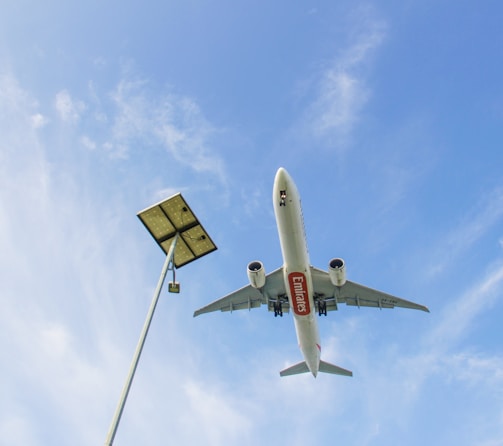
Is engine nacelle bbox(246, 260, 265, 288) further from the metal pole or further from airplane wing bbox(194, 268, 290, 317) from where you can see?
the metal pole

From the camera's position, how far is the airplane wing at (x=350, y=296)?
31109mm

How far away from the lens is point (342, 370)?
37.2 metres

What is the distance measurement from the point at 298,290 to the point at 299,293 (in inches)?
11.6

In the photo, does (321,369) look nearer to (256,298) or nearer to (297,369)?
(297,369)

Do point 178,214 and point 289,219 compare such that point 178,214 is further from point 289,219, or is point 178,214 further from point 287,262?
point 287,262

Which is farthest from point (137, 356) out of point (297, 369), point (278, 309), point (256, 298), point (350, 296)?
point (297, 369)

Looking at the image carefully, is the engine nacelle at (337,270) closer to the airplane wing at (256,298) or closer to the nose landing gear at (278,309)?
the airplane wing at (256,298)

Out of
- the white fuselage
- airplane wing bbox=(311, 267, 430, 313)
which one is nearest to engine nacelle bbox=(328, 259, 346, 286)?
the white fuselage

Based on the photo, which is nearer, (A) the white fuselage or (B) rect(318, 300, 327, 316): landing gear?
(A) the white fuselage

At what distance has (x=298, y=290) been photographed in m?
27.8

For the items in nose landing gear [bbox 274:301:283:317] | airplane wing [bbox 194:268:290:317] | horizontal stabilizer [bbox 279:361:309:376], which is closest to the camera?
airplane wing [bbox 194:268:290:317]

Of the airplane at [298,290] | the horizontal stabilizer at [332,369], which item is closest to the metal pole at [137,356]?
the airplane at [298,290]

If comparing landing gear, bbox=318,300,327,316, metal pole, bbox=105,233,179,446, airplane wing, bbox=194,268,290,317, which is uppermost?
airplane wing, bbox=194,268,290,317

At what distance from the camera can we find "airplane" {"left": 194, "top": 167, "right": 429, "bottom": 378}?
25.1 meters
